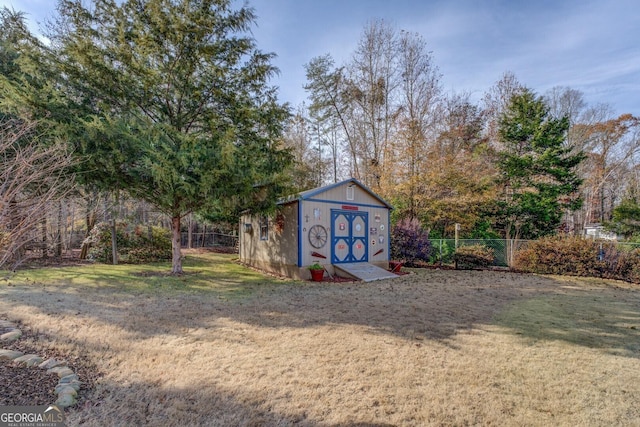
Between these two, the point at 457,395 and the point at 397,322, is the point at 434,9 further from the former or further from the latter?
the point at 457,395

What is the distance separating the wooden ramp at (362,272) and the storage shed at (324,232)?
93 millimetres

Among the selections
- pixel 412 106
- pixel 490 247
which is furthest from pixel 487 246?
pixel 412 106

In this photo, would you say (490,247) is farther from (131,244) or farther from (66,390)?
(131,244)

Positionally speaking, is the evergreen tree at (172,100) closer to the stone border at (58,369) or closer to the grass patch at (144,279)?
the grass patch at (144,279)

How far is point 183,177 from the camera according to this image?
24.6ft

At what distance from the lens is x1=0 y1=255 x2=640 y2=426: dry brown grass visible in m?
2.46

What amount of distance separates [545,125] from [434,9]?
9.78 meters

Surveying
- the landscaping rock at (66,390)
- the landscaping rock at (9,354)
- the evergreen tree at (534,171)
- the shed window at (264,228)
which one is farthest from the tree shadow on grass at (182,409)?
the evergreen tree at (534,171)

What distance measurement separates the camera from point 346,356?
11.5 feet

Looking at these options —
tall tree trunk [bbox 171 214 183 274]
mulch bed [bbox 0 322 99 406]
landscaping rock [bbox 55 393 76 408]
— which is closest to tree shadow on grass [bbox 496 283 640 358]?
landscaping rock [bbox 55 393 76 408]

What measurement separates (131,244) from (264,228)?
20.7ft

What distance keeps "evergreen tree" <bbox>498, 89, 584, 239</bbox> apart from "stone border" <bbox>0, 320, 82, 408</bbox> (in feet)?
55.5

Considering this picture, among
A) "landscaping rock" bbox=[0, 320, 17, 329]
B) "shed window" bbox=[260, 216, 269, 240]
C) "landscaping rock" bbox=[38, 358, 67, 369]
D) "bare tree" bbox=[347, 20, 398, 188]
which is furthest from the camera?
"bare tree" bbox=[347, 20, 398, 188]

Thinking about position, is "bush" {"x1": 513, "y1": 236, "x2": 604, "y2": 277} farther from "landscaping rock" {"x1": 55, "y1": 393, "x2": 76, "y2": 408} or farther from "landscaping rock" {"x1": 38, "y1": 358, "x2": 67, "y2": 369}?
"landscaping rock" {"x1": 38, "y1": 358, "x2": 67, "y2": 369}
